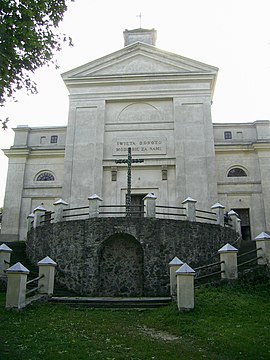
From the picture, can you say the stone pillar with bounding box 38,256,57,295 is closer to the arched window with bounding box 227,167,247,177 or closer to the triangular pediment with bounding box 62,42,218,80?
the arched window with bounding box 227,167,247,177

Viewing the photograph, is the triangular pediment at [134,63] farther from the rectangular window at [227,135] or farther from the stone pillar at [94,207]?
the stone pillar at [94,207]

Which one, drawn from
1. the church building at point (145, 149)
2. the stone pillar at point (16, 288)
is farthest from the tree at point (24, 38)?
the church building at point (145, 149)

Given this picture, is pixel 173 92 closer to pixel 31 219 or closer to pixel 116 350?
pixel 31 219

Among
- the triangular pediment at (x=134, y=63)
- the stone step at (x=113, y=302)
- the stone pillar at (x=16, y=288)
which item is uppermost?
the triangular pediment at (x=134, y=63)

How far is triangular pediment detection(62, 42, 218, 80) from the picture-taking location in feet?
92.0

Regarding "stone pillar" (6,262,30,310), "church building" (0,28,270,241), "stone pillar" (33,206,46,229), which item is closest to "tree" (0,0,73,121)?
"stone pillar" (6,262,30,310)

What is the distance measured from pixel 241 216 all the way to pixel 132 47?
13.6 metres

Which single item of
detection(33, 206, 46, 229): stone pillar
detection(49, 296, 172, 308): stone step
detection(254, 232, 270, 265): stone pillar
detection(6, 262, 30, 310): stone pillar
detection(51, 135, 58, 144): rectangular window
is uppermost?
detection(51, 135, 58, 144): rectangular window

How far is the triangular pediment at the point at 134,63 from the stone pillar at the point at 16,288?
18.2 metres

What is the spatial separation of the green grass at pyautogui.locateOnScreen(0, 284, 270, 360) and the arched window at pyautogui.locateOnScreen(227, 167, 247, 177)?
47.0 ft

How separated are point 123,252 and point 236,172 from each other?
12.9 m

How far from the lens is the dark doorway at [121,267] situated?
667 inches

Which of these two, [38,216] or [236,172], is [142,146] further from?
[38,216]

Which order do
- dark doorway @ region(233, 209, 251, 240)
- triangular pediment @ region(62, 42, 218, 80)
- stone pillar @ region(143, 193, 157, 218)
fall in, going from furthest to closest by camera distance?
Result: triangular pediment @ region(62, 42, 218, 80) < dark doorway @ region(233, 209, 251, 240) < stone pillar @ region(143, 193, 157, 218)
